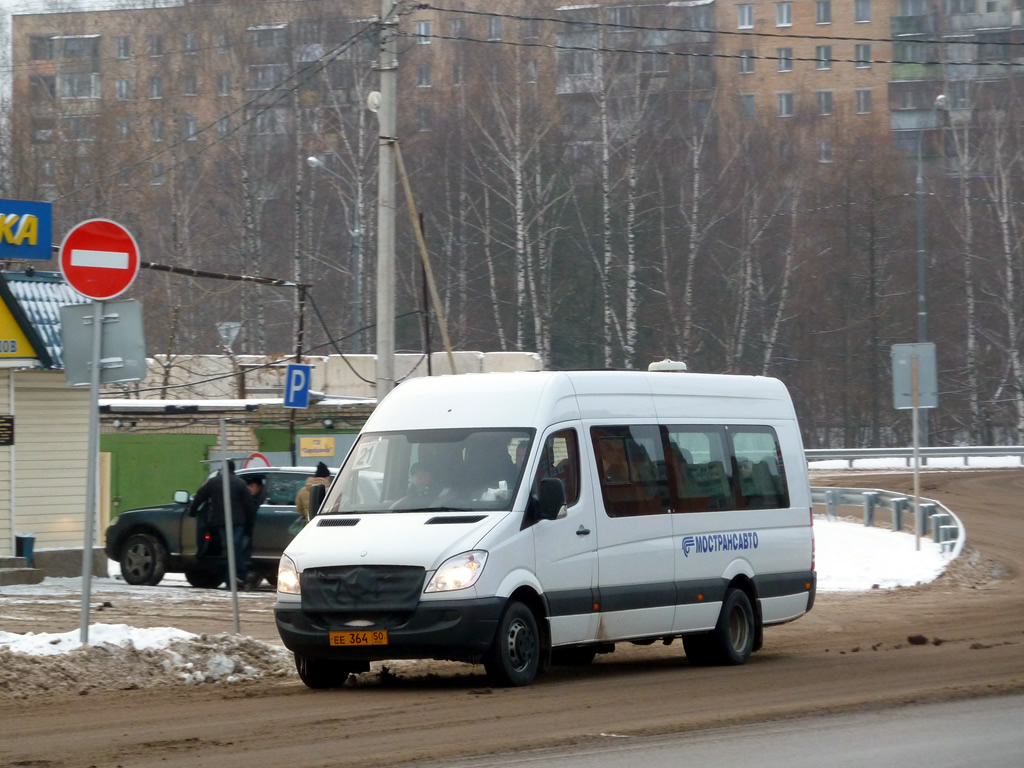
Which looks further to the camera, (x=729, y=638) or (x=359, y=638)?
(x=729, y=638)

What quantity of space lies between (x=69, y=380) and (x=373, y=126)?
40.6 metres

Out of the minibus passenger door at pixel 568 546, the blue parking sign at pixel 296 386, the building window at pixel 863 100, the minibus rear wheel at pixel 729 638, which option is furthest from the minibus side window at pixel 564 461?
the building window at pixel 863 100

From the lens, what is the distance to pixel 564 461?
1152cm

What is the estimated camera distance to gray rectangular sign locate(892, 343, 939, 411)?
26.5 meters

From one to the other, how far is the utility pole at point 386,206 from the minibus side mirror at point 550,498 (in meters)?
9.56

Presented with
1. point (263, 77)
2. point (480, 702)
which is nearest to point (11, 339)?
point (480, 702)

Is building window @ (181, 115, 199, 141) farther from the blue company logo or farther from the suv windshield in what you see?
the suv windshield

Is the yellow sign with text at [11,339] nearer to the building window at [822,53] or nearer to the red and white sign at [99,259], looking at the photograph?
the red and white sign at [99,259]

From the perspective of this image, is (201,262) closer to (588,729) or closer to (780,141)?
(780,141)

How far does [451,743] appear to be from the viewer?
8203mm

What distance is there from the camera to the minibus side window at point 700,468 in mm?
12766

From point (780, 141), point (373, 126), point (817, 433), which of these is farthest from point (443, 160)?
point (817, 433)

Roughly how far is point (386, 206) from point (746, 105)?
44658mm

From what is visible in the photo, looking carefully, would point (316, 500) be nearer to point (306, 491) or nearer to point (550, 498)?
point (550, 498)
